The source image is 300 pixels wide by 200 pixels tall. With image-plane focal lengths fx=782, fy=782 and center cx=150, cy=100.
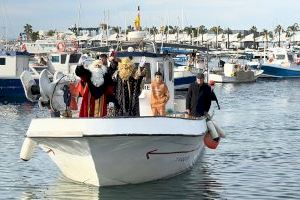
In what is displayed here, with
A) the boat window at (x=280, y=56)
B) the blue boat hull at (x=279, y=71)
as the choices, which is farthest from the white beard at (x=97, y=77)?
the boat window at (x=280, y=56)

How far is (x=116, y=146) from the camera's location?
54.1 feet

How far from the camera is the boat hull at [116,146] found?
16.2 m

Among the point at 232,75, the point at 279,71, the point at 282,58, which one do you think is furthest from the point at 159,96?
the point at 282,58

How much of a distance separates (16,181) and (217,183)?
485 centimetres

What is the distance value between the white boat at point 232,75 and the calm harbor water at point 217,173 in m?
36.3

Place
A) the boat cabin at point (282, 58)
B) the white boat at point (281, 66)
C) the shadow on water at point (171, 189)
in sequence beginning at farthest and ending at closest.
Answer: the boat cabin at point (282, 58), the white boat at point (281, 66), the shadow on water at point (171, 189)

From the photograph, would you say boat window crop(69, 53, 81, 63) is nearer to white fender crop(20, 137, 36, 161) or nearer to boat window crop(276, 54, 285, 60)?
boat window crop(276, 54, 285, 60)

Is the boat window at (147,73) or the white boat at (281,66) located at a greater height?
the boat window at (147,73)

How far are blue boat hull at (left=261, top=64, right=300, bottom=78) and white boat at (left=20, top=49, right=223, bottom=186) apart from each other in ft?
205

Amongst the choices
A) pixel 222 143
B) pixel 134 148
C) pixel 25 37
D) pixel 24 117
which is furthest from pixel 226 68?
pixel 25 37

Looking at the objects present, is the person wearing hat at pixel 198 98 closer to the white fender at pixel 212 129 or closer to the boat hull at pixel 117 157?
the white fender at pixel 212 129

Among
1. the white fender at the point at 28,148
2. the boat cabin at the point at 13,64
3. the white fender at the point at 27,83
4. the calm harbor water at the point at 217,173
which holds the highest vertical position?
the white fender at the point at 27,83

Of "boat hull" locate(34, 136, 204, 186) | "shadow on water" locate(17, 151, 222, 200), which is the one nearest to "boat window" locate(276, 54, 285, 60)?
"shadow on water" locate(17, 151, 222, 200)

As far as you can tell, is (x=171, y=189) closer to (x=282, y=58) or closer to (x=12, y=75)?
(x=12, y=75)
